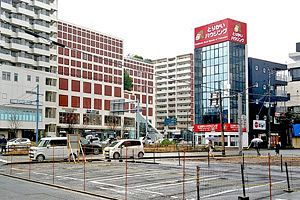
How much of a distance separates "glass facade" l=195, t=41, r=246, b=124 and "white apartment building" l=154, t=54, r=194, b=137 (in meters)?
58.3

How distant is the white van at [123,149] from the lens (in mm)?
35562

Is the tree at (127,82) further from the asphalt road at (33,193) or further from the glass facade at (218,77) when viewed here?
the asphalt road at (33,193)

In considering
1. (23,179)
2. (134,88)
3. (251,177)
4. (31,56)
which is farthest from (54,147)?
(134,88)

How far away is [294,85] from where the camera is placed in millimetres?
89375

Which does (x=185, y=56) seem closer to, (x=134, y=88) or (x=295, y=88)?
(x=134, y=88)

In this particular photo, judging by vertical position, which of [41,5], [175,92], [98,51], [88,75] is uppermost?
[41,5]

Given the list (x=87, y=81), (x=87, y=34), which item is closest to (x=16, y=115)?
(x=87, y=81)

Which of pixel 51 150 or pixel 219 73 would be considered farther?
pixel 219 73

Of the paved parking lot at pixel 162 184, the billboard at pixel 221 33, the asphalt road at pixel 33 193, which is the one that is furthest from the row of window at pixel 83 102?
the asphalt road at pixel 33 193

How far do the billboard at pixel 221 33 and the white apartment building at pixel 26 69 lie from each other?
91.2 feet

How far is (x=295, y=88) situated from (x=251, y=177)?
242ft

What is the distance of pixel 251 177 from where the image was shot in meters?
19.9

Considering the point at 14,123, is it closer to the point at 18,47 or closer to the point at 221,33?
the point at 18,47

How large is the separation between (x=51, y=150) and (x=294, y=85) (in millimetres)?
67605
